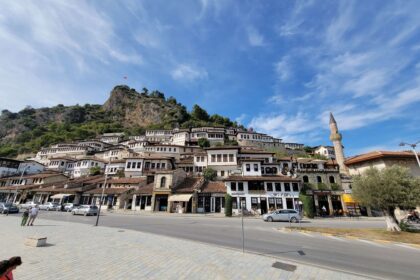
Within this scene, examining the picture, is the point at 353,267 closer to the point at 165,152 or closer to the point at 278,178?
the point at 278,178

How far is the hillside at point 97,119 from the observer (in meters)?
116

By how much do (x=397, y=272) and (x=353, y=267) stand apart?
149cm

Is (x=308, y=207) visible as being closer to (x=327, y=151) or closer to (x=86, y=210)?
(x=86, y=210)

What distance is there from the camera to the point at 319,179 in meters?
41.9

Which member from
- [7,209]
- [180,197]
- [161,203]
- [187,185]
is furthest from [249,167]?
[7,209]

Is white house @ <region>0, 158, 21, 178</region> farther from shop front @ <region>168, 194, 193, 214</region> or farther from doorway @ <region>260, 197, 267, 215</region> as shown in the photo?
doorway @ <region>260, 197, 267, 215</region>

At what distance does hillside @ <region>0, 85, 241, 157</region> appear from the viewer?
11650cm

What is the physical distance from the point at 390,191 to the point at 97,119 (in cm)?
15833

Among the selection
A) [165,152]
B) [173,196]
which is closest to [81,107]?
[165,152]

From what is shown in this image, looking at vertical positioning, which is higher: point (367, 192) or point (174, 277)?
point (367, 192)

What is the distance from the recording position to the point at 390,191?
18.2 m

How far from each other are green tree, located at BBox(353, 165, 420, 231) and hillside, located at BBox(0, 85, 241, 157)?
102 m

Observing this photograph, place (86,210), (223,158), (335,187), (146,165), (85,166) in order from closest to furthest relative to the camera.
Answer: (86,210) → (335,187) → (223,158) → (146,165) → (85,166)

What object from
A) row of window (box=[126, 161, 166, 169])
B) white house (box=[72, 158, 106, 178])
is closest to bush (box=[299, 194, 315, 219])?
row of window (box=[126, 161, 166, 169])
